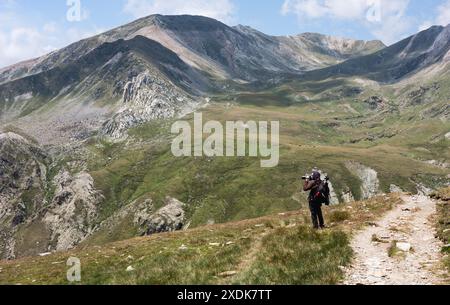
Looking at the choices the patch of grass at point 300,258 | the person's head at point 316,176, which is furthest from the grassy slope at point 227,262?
the person's head at point 316,176

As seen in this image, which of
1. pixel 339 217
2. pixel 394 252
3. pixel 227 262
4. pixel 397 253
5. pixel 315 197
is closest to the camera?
pixel 397 253

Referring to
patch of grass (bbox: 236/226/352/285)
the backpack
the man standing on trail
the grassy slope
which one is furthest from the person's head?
patch of grass (bbox: 236/226/352/285)

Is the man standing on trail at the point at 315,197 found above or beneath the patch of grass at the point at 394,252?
above

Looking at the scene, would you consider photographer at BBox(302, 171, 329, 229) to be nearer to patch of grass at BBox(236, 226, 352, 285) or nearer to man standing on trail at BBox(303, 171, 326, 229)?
man standing on trail at BBox(303, 171, 326, 229)

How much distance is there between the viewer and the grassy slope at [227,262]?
16266mm

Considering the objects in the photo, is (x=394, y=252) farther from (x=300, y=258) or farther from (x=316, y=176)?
(x=316, y=176)

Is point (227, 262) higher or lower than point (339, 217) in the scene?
lower

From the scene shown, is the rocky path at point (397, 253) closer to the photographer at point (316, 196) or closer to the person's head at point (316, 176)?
the photographer at point (316, 196)

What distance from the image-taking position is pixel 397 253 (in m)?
18.4

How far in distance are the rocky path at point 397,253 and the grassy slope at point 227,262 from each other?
28.0 inches

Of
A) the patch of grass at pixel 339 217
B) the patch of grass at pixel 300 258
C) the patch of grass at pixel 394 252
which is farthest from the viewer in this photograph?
the patch of grass at pixel 339 217

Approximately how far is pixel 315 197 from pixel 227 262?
7.41 meters

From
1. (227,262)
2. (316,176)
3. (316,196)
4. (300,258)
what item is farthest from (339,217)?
(227,262)
